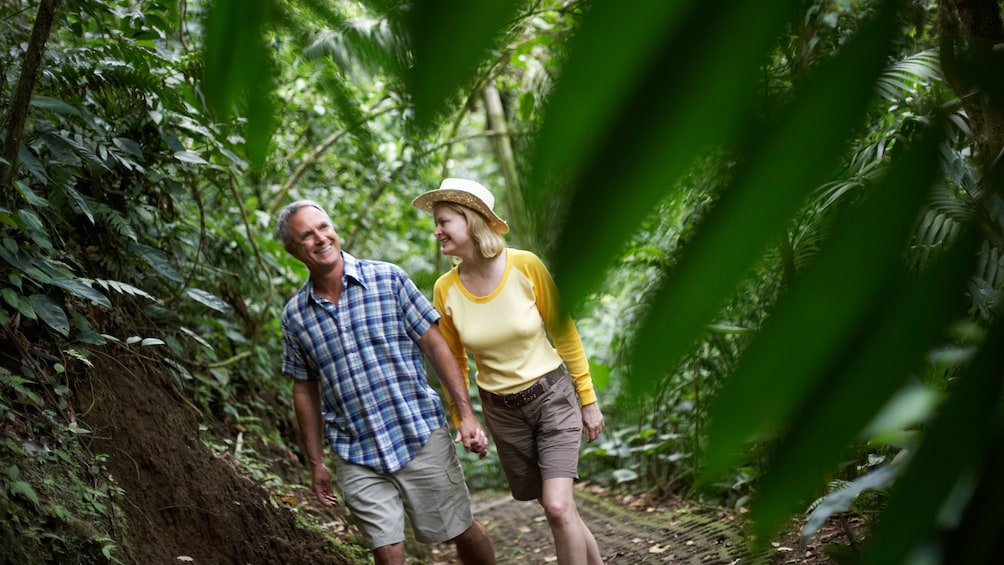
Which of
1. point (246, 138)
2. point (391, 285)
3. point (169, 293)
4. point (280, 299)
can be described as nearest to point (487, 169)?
point (280, 299)

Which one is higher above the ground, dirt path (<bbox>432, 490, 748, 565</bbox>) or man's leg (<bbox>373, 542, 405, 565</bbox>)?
man's leg (<bbox>373, 542, 405, 565</bbox>)

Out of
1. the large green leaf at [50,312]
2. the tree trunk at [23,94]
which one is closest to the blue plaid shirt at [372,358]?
the large green leaf at [50,312]

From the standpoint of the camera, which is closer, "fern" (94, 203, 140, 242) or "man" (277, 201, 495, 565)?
"man" (277, 201, 495, 565)

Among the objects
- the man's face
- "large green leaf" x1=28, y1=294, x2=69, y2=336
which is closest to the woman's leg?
the man's face

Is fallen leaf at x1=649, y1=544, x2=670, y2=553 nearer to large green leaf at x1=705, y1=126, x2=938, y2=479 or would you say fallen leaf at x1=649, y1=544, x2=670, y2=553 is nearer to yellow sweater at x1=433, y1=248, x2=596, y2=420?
yellow sweater at x1=433, y1=248, x2=596, y2=420

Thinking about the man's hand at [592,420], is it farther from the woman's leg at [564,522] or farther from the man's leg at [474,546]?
the man's leg at [474,546]

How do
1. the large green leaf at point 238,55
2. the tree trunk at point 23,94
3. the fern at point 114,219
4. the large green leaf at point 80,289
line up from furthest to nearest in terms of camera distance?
the fern at point 114,219 < the large green leaf at point 80,289 < the tree trunk at point 23,94 < the large green leaf at point 238,55

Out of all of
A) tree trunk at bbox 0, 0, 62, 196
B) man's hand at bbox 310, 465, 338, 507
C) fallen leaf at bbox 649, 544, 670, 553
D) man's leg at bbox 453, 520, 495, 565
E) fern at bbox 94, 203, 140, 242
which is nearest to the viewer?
tree trunk at bbox 0, 0, 62, 196

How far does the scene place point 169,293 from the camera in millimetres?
5461

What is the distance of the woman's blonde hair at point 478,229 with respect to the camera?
12.4 ft

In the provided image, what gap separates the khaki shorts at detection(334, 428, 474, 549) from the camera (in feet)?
13.0

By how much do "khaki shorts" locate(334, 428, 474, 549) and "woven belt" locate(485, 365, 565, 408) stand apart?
382mm

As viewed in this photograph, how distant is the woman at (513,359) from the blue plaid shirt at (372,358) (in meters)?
0.22

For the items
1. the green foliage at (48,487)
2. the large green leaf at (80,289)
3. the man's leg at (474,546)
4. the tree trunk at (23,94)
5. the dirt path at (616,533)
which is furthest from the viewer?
the dirt path at (616,533)
